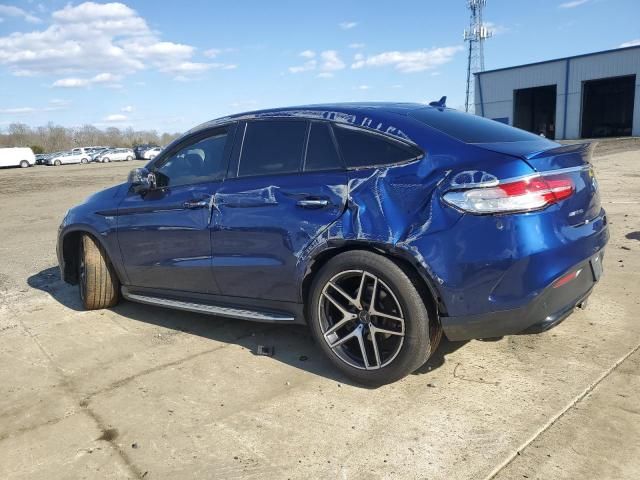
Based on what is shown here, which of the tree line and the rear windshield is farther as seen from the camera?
the tree line

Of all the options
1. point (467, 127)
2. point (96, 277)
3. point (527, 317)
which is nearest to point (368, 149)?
point (467, 127)

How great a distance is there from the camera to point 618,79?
44.7 meters

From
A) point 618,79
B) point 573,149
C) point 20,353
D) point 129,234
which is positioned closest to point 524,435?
point 573,149

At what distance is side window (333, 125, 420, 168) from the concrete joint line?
5.27ft

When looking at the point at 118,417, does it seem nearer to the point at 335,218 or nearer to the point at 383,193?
the point at 335,218

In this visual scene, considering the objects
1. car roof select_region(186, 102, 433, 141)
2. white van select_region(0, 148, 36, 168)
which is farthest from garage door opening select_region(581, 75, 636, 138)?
white van select_region(0, 148, 36, 168)

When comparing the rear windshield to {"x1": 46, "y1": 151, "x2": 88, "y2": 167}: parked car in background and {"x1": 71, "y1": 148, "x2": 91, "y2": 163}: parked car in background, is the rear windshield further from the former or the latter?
{"x1": 71, "y1": 148, "x2": 91, "y2": 163}: parked car in background

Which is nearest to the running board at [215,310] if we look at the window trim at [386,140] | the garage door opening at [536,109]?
the window trim at [386,140]

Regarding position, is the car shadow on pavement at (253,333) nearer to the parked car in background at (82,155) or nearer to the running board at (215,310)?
the running board at (215,310)

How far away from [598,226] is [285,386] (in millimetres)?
2165

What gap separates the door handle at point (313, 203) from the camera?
335cm

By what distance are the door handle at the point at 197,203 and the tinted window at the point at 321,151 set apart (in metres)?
0.86

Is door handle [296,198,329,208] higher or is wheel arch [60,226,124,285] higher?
door handle [296,198,329,208]

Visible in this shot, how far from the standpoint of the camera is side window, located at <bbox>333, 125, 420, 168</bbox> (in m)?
→ 3.18
